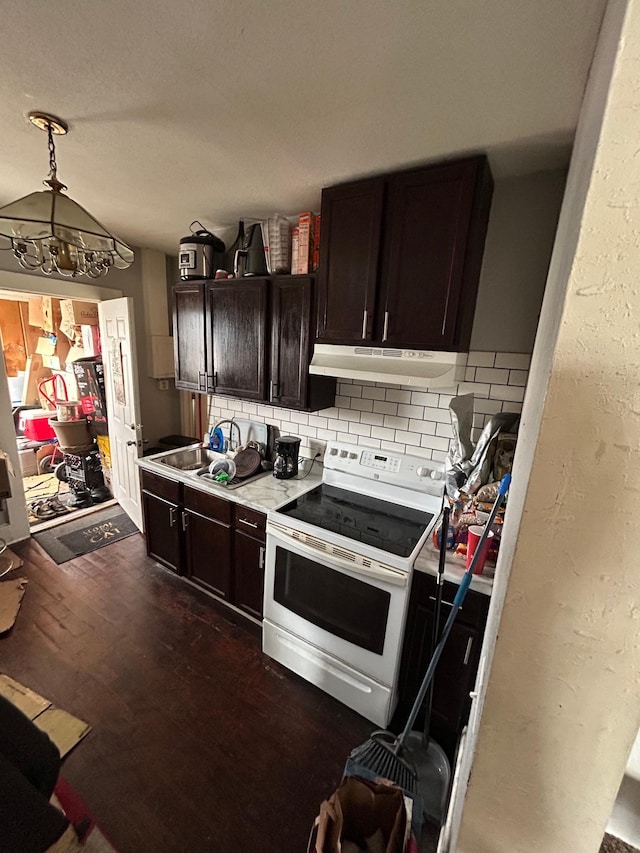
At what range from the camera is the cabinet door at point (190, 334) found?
2.34 meters

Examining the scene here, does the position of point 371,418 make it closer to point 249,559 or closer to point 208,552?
point 249,559

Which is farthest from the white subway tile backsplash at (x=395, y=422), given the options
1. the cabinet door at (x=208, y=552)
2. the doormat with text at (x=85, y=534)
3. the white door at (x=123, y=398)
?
the doormat with text at (x=85, y=534)

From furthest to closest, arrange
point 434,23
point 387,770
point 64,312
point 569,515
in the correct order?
point 64,312 < point 387,770 < point 434,23 < point 569,515

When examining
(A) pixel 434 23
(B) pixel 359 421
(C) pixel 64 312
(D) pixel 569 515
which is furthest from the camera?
(C) pixel 64 312

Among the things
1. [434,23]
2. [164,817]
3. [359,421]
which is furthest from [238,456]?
[434,23]

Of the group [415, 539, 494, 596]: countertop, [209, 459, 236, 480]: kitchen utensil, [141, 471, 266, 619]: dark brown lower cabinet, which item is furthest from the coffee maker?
[415, 539, 494, 596]: countertop

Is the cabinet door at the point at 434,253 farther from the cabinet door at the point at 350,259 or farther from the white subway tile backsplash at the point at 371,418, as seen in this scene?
the white subway tile backsplash at the point at 371,418

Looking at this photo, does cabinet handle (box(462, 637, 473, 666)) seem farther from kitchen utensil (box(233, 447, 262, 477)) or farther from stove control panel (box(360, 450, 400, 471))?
kitchen utensil (box(233, 447, 262, 477))

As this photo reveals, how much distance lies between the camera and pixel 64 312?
147 inches

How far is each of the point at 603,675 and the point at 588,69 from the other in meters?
1.40

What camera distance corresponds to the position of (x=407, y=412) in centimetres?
198

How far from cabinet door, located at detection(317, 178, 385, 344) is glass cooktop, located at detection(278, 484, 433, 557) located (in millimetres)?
878

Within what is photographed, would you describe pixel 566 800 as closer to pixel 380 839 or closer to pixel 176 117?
pixel 380 839

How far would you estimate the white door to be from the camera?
2.75 meters
